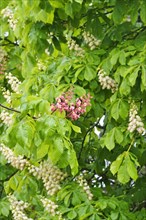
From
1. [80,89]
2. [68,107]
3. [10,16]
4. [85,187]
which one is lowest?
[85,187]

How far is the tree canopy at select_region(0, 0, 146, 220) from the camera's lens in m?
2.97

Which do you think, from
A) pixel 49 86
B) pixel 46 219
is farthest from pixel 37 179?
pixel 49 86

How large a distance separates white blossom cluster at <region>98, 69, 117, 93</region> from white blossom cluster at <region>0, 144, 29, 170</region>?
2.10 ft

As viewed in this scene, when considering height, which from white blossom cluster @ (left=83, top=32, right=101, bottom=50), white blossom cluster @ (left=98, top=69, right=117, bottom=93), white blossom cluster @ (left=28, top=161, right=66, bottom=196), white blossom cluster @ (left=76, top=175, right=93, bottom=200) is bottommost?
white blossom cluster @ (left=76, top=175, right=93, bottom=200)

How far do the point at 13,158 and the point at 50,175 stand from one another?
9.8 inches

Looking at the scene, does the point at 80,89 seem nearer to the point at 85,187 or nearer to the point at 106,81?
the point at 106,81

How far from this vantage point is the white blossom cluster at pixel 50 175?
3.34 meters

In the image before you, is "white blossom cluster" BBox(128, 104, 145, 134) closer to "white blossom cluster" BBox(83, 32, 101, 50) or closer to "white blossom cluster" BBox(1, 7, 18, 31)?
"white blossom cluster" BBox(83, 32, 101, 50)

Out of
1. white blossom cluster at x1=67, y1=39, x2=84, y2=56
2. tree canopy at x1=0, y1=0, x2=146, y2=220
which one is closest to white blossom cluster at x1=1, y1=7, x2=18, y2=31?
tree canopy at x1=0, y1=0, x2=146, y2=220

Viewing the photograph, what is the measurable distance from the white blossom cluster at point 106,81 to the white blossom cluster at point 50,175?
0.57 metres

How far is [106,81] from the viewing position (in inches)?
124

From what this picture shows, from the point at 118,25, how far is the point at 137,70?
0.62m

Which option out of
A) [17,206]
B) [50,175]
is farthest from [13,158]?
[17,206]

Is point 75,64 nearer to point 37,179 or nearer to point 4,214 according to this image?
point 37,179
